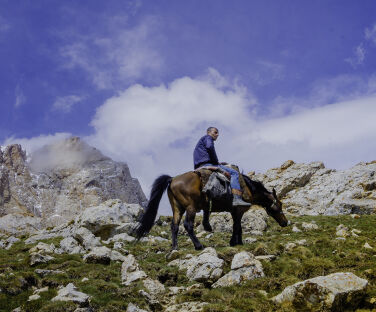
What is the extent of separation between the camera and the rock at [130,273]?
8531 millimetres

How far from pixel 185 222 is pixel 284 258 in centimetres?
433

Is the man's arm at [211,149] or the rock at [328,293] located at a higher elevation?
the man's arm at [211,149]

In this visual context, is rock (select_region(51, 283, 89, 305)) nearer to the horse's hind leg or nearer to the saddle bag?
the horse's hind leg

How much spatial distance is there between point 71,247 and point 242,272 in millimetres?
8760

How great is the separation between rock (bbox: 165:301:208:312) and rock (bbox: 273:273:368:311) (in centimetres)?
157

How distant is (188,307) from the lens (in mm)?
6648

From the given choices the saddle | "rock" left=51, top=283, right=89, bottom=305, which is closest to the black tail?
the saddle

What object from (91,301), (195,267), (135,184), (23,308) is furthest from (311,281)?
(135,184)

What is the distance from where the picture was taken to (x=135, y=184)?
184 metres

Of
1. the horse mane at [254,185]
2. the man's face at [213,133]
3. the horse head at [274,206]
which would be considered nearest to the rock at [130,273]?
the man's face at [213,133]

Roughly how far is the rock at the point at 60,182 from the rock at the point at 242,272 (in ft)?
532

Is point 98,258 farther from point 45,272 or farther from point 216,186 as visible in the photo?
point 216,186

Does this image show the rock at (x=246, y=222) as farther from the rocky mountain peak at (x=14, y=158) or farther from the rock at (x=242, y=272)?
the rocky mountain peak at (x=14, y=158)

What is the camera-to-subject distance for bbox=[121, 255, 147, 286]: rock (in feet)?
28.0
